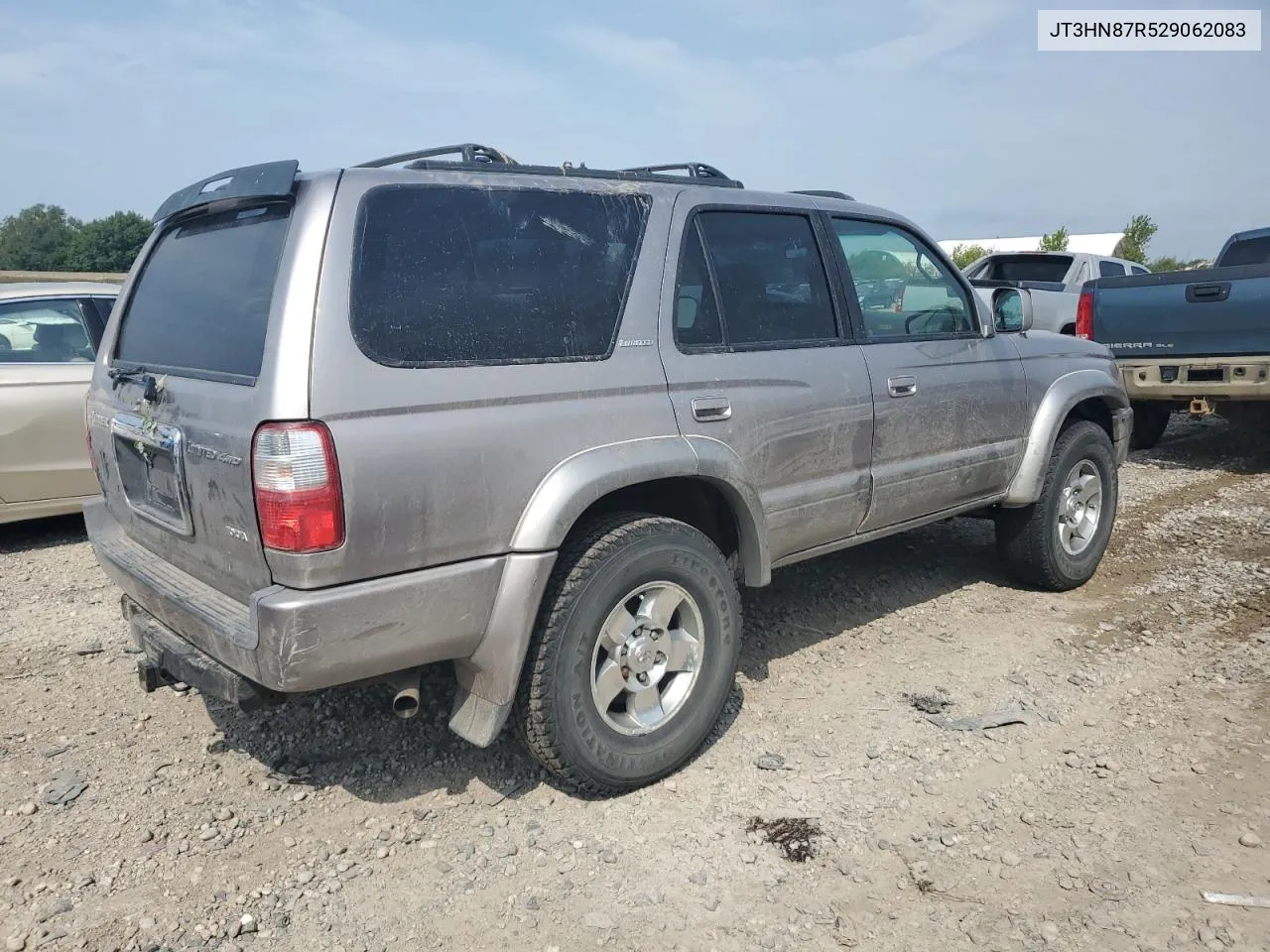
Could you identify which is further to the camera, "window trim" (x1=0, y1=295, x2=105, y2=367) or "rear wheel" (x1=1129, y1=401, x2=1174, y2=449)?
"rear wheel" (x1=1129, y1=401, x2=1174, y2=449)

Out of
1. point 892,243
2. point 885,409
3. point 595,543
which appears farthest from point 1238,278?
point 595,543

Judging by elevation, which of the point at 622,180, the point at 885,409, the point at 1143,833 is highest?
the point at 622,180

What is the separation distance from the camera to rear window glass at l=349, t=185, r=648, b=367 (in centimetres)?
257

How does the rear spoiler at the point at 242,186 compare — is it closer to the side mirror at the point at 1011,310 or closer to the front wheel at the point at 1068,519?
the side mirror at the point at 1011,310

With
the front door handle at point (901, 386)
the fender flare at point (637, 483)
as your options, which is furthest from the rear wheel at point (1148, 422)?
the fender flare at point (637, 483)

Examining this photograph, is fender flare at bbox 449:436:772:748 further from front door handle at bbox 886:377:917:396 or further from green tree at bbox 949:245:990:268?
green tree at bbox 949:245:990:268

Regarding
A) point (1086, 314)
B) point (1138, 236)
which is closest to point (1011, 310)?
point (1086, 314)

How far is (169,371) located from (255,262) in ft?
1.64

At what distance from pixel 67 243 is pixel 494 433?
64575mm

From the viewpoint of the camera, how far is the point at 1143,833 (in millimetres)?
2869

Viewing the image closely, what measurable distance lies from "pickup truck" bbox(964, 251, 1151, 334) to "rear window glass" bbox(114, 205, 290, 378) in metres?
10.2

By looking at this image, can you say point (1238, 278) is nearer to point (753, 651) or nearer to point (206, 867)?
point (753, 651)

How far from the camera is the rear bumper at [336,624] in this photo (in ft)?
7.94

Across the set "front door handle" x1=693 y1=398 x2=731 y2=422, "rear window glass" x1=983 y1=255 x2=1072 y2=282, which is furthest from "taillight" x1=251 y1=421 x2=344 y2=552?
"rear window glass" x1=983 y1=255 x2=1072 y2=282
